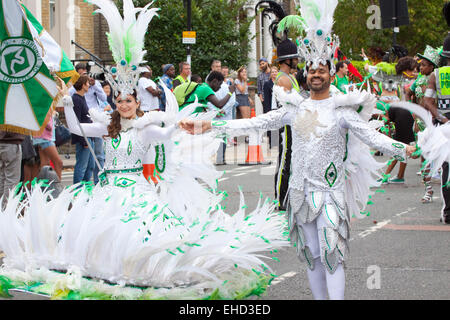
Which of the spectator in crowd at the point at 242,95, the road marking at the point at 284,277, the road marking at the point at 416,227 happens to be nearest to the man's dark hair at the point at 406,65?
the road marking at the point at 416,227

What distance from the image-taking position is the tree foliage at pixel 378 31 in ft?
104

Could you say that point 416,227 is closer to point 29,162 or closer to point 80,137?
point 29,162

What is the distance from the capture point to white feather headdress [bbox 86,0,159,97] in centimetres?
629

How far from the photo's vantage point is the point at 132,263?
4938 mm

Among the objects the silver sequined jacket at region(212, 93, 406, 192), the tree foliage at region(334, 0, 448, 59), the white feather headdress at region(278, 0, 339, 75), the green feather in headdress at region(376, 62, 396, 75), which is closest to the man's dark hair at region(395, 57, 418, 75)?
the green feather in headdress at region(376, 62, 396, 75)

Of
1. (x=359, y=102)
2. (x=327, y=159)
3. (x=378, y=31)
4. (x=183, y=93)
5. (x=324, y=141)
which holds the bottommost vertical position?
(x=327, y=159)

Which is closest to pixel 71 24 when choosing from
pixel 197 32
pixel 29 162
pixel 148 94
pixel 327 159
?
pixel 197 32

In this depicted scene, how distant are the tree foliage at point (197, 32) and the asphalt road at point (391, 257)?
15289 millimetres

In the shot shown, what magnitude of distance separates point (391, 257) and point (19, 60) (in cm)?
393

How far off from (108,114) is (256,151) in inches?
404

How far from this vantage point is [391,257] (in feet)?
23.8

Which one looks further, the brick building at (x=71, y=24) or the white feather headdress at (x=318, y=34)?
the brick building at (x=71, y=24)

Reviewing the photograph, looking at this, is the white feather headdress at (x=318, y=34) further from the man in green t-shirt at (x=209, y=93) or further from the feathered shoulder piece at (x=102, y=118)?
the man in green t-shirt at (x=209, y=93)
